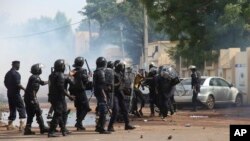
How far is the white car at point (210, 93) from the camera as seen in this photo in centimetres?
2111

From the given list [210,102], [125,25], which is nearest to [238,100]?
[210,102]

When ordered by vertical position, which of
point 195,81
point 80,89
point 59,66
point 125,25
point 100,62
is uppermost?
point 125,25

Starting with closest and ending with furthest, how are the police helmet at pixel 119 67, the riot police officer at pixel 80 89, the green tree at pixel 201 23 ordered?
1. the riot police officer at pixel 80 89
2. the police helmet at pixel 119 67
3. the green tree at pixel 201 23

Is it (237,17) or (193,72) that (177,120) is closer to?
(193,72)

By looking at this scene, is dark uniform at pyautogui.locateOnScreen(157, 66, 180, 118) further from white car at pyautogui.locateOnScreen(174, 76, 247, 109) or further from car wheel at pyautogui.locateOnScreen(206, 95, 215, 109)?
car wheel at pyautogui.locateOnScreen(206, 95, 215, 109)

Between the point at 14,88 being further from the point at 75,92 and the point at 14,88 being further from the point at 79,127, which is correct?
the point at 79,127

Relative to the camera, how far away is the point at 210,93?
2128cm

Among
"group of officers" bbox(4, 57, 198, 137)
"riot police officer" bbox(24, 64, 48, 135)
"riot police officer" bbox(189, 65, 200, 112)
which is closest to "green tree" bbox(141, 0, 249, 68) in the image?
"riot police officer" bbox(189, 65, 200, 112)

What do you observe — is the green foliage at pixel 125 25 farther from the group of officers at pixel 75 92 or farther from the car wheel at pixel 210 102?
the group of officers at pixel 75 92

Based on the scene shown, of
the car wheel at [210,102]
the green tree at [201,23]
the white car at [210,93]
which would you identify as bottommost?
the car wheel at [210,102]

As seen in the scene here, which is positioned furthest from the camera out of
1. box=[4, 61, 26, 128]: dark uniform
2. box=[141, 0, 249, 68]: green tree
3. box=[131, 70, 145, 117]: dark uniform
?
box=[141, 0, 249, 68]: green tree

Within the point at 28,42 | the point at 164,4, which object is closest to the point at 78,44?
the point at 28,42

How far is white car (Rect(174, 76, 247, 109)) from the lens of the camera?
69.3 ft

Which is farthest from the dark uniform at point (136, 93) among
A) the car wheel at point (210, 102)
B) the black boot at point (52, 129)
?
the black boot at point (52, 129)
